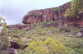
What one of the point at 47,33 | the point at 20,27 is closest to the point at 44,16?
the point at 47,33

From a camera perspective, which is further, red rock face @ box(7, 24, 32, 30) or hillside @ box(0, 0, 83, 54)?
red rock face @ box(7, 24, 32, 30)

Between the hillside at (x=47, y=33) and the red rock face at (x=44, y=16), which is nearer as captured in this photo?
the hillside at (x=47, y=33)

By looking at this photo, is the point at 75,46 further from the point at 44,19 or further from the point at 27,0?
the point at 27,0

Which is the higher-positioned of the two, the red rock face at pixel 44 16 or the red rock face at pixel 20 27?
the red rock face at pixel 44 16

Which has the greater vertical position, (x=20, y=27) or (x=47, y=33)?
(x=20, y=27)

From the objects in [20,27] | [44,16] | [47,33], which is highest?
[44,16]

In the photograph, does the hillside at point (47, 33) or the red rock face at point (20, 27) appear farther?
the red rock face at point (20, 27)

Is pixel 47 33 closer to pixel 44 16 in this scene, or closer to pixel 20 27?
pixel 44 16

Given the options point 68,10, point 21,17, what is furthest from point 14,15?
point 68,10

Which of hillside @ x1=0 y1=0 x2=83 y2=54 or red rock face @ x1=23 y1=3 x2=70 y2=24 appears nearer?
hillside @ x1=0 y1=0 x2=83 y2=54

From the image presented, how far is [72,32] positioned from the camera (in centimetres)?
329

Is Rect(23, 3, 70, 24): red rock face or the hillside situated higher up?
Rect(23, 3, 70, 24): red rock face

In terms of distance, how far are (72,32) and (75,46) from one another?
0.23 metres

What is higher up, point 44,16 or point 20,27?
point 44,16
